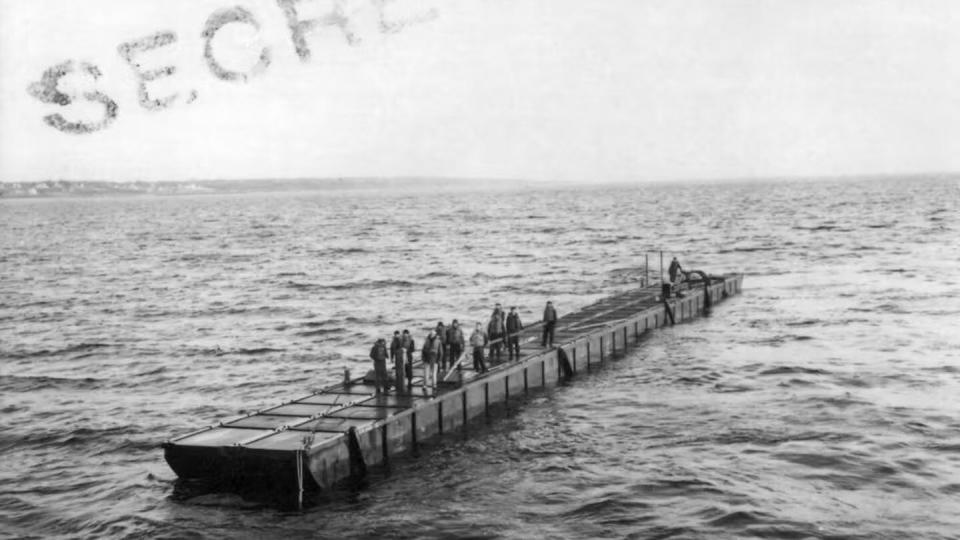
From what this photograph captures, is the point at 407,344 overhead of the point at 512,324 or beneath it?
overhead

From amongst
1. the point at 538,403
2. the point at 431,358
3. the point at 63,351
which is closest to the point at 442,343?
the point at 431,358

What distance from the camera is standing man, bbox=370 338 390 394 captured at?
28.9 meters

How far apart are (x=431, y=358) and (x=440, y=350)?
675 mm

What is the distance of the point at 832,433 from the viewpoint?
29.9 meters

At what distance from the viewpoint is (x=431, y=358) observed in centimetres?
2969

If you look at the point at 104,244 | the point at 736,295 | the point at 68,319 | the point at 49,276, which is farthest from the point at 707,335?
the point at 104,244

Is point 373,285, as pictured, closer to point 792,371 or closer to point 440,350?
point 792,371

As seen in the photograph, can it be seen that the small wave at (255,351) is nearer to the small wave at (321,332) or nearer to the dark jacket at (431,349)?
the small wave at (321,332)

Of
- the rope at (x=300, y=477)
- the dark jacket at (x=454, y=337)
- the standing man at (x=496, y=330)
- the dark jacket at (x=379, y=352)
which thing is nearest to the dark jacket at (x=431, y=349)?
the dark jacket at (x=379, y=352)

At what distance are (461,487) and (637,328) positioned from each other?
2375 cm

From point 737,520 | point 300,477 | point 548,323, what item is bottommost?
point 737,520

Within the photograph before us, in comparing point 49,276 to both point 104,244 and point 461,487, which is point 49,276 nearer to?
point 104,244

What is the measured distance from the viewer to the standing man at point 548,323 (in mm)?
37094

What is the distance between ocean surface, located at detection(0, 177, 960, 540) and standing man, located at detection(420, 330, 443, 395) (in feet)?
6.69
